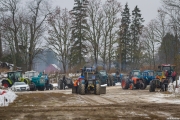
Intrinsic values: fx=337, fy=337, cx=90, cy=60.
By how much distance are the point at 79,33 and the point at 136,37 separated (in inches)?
535

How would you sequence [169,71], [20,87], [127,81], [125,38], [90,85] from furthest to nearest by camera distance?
[125,38], [169,71], [20,87], [127,81], [90,85]

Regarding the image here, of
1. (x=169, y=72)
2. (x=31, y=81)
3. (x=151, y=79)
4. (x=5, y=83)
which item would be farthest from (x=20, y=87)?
(x=169, y=72)

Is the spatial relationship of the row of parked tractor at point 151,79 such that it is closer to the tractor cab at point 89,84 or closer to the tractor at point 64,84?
the tractor cab at point 89,84

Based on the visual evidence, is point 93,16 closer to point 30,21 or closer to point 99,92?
point 30,21

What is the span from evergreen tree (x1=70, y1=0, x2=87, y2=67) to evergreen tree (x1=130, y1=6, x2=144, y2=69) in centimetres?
1111

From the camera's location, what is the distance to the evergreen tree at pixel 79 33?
58750 millimetres

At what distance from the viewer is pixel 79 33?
58.8m

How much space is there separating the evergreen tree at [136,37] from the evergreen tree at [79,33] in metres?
11.1

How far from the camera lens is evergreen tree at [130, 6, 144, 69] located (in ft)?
218

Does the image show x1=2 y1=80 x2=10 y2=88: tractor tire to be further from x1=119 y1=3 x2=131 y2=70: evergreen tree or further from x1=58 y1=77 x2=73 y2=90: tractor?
x1=119 y1=3 x2=131 y2=70: evergreen tree

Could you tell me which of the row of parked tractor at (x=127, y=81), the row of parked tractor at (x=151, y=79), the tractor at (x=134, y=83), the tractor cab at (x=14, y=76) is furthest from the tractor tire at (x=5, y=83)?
the tractor at (x=134, y=83)

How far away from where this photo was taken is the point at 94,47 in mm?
59719

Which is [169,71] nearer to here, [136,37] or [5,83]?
[5,83]

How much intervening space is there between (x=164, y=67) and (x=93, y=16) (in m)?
23.6
